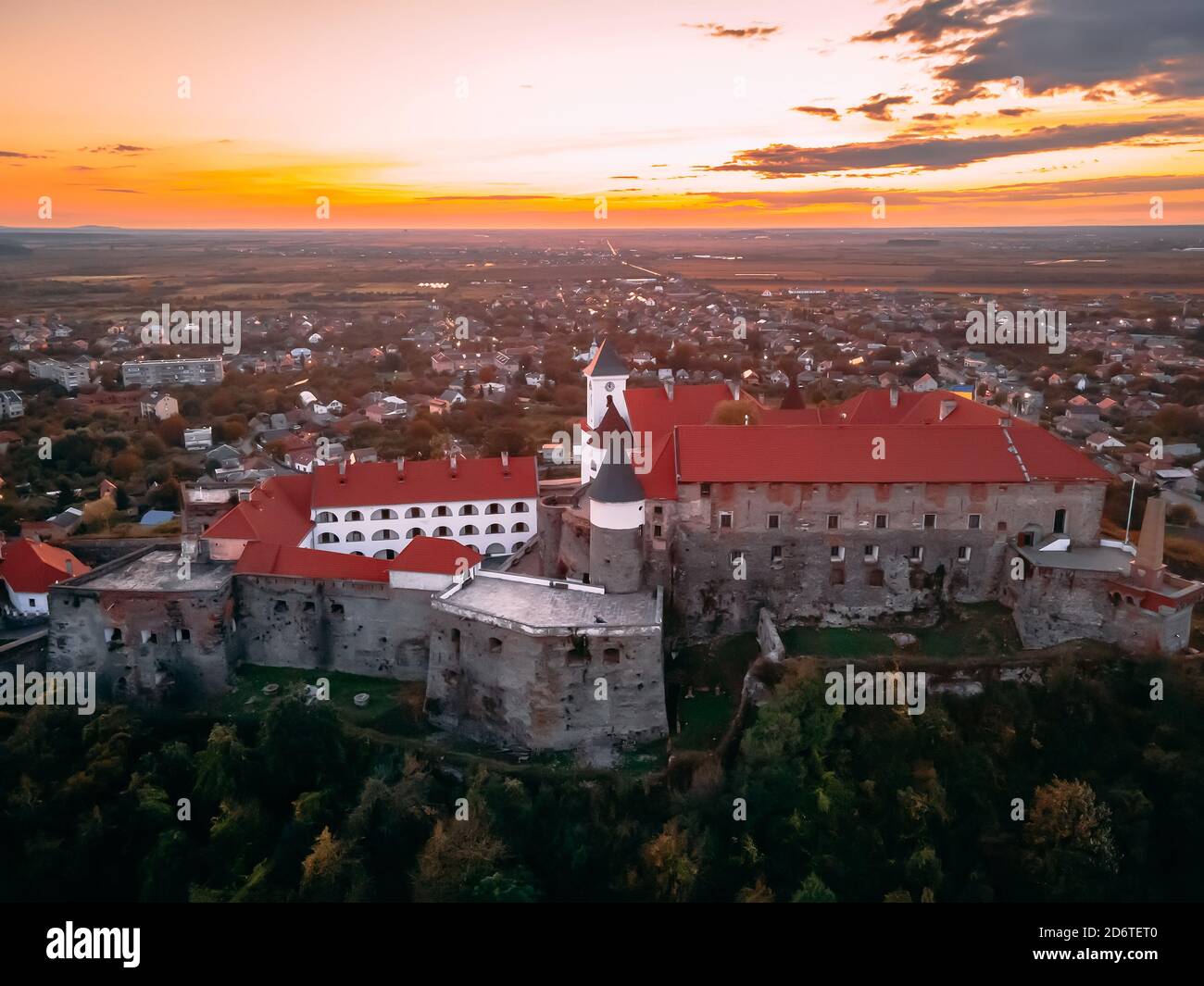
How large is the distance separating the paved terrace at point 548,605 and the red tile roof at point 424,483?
334 inches

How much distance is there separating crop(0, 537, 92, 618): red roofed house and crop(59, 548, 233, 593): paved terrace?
3841 millimetres

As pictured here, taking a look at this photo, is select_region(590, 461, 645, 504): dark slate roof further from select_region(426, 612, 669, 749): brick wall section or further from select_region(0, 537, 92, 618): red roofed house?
select_region(0, 537, 92, 618): red roofed house

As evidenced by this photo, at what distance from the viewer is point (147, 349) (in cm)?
12275

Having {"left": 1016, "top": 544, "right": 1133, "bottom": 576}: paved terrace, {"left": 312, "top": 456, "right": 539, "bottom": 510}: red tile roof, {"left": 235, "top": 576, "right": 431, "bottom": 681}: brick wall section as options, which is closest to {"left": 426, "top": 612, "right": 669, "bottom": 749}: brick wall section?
{"left": 235, "top": 576, "right": 431, "bottom": 681}: brick wall section

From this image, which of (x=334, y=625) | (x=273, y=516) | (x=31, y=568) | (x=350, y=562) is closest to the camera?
(x=334, y=625)

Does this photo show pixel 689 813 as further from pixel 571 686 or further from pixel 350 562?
pixel 350 562

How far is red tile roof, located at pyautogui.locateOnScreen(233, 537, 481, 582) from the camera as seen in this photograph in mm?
35875

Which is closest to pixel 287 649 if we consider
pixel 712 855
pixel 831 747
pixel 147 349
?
pixel 712 855

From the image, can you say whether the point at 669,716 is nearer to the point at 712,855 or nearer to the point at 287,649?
the point at 712,855

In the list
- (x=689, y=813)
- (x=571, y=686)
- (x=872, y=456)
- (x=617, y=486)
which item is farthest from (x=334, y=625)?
(x=872, y=456)

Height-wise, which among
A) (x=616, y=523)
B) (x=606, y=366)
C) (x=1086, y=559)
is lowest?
(x=1086, y=559)

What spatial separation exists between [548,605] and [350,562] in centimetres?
964

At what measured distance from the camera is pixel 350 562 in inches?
1490

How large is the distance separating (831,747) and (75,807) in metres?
26.2
